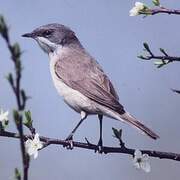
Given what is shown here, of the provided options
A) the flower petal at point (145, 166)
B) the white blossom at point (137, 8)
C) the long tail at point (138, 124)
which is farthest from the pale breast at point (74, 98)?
the flower petal at point (145, 166)

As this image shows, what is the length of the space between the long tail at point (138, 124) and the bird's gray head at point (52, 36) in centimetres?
182

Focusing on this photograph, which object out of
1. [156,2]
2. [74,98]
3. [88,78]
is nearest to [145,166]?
[156,2]

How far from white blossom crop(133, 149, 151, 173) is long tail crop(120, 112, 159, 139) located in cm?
72

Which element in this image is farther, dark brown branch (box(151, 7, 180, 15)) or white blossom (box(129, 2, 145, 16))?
white blossom (box(129, 2, 145, 16))

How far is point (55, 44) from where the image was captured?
562 centimetres

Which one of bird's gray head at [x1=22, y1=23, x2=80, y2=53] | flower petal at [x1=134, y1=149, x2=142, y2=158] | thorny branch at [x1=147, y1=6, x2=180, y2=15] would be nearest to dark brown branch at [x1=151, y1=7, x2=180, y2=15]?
thorny branch at [x1=147, y1=6, x2=180, y2=15]

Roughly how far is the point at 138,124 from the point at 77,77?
1.40 m

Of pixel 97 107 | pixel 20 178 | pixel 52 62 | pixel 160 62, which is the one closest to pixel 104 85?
pixel 97 107

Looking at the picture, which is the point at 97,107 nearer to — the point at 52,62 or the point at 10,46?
the point at 52,62

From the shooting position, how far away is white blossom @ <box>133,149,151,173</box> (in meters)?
2.51

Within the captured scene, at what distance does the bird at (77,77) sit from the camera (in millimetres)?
4285

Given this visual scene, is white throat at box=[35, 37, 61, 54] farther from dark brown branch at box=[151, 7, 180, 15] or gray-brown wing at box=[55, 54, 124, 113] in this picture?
dark brown branch at box=[151, 7, 180, 15]

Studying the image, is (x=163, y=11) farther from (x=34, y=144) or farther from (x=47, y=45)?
(x=47, y=45)

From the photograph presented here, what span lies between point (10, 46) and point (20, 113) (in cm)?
15
